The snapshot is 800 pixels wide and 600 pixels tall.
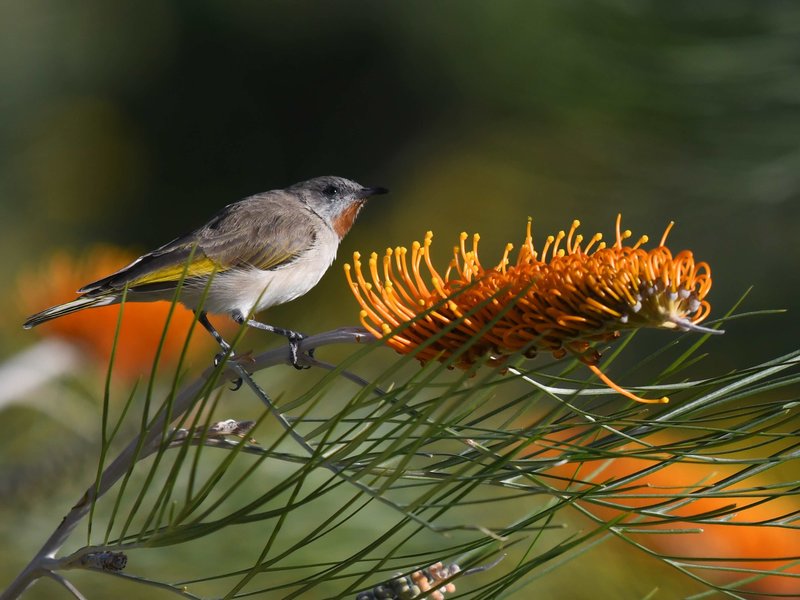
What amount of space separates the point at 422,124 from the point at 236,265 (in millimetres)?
5191

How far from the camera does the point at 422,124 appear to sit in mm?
7859

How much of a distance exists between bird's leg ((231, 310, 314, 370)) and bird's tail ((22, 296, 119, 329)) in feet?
1.08

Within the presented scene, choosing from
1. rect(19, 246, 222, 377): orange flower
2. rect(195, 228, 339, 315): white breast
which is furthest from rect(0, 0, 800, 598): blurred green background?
rect(19, 246, 222, 377): orange flower

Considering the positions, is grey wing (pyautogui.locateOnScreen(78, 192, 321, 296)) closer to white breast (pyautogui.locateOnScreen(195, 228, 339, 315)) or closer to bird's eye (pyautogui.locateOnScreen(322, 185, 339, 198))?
white breast (pyautogui.locateOnScreen(195, 228, 339, 315))

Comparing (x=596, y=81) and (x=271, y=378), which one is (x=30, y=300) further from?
(x=596, y=81)

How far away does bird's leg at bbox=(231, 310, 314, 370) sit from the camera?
4.25 ft

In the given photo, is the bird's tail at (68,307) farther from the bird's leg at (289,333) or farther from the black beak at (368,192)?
the black beak at (368,192)

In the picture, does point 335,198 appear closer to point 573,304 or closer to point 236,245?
point 236,245

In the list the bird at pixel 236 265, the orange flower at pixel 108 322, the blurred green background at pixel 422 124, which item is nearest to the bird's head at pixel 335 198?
the bird at pixel 236 265

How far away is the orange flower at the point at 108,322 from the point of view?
259 centimetres

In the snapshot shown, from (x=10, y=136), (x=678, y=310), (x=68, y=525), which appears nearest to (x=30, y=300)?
(x=68, y=525)

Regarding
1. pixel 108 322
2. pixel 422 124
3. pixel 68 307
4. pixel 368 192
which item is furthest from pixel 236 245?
pixel 422 124

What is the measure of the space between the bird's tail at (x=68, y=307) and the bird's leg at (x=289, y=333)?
0.33m

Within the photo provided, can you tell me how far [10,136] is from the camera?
7.18 metres
